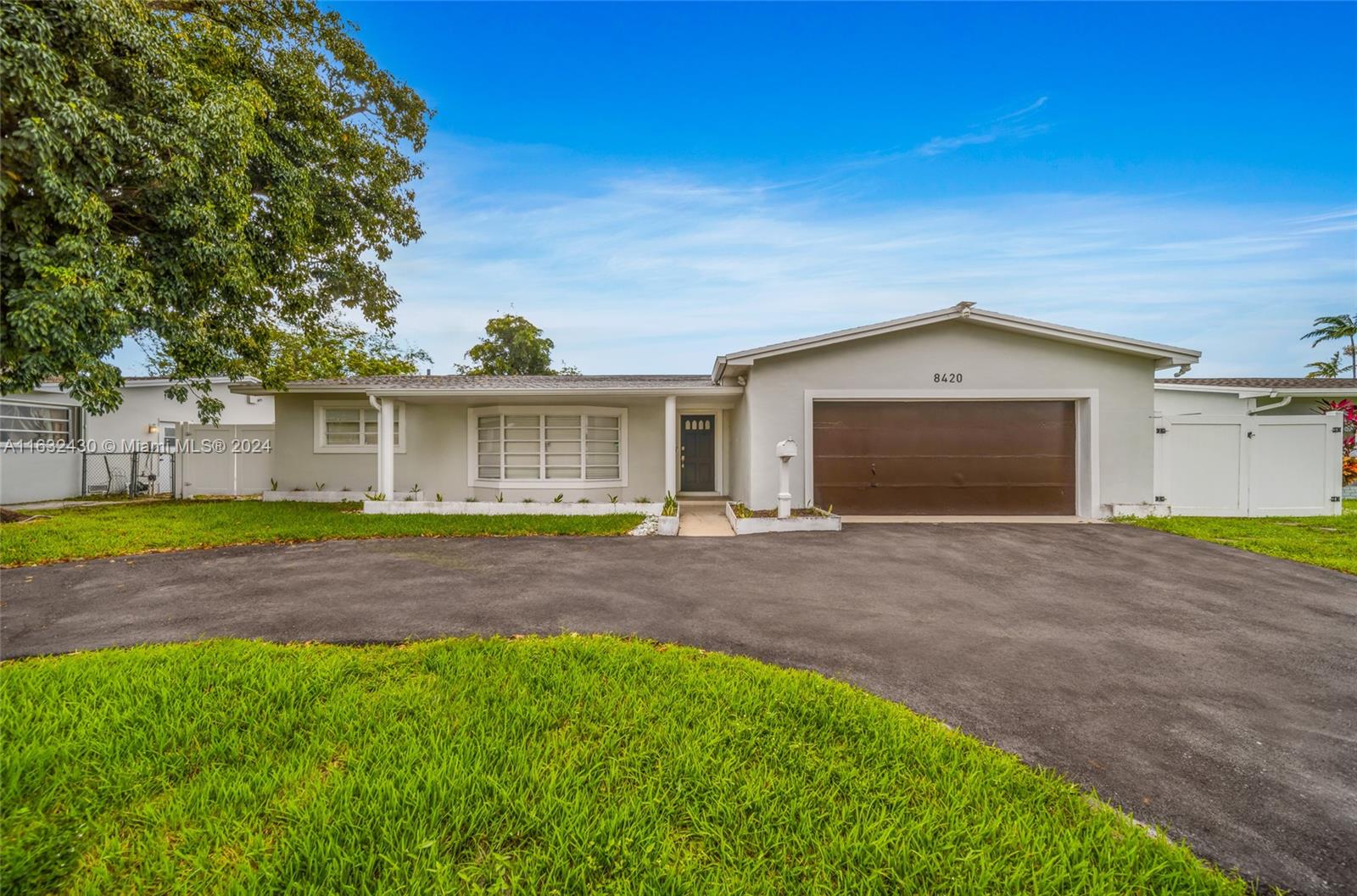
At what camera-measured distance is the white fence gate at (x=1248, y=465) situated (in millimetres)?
9531

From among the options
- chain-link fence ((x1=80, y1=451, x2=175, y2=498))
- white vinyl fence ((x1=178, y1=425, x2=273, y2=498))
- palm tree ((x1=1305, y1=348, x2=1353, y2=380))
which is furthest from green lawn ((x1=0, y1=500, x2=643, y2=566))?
palm tree ((x1=1305, y1=348, x2=1353, y2=380))

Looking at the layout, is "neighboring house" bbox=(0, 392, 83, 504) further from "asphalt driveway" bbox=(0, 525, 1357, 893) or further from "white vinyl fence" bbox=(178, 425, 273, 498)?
"asphalt driveway" bbox=(0, 525, 1357, 893)

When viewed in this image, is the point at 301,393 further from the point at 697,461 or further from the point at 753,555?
the point at 753,555

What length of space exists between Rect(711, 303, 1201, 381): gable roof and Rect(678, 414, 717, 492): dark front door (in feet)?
12.1

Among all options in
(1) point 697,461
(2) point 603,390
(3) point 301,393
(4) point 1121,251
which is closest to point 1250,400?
(4) point 1121,251

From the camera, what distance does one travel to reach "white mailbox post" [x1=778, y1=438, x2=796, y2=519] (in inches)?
345

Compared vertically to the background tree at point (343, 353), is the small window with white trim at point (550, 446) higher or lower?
lower

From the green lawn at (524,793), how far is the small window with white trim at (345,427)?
388 inches

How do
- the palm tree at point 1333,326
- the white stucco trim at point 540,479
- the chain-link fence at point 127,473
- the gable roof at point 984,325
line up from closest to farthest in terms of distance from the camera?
the gable roof at point 984,325 < the white stucco trim at point 540,479 < the chain-link fence at point 127,473 < the palm tree at point 1333,326

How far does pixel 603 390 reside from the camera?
9992 mm

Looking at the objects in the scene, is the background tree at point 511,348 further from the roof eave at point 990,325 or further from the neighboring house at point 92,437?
the roof eave at point 990,325

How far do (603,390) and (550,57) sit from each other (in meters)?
7.68

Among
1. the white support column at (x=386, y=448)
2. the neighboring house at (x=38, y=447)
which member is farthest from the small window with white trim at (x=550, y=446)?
the neighboring house at (x=38, y=447)

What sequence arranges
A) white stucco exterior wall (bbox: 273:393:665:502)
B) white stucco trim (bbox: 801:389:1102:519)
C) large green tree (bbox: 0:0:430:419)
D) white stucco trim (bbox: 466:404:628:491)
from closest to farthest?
large green tree (bbox: 0:0:430:419), white stucco trim (bbox: 801:389:1102:519), white stucco trim (bbox: 466:404:628:491), white stucco exterior wall (bbox: 273:393:665:502)
